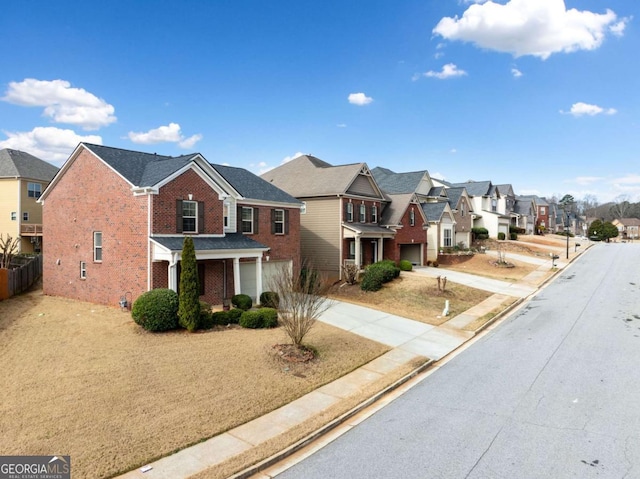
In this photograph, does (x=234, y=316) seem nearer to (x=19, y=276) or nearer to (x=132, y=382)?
(x=132, y=382)

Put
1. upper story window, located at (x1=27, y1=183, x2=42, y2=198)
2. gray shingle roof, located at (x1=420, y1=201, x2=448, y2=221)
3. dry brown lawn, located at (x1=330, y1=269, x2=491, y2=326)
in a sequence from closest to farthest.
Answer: dry brown lawn, located at (x1=330, y1=269, x2=491, y2=326) < upper story window, located at (x1=27, y1=183, x2=42, y2=198) < gray shingle roof, located at (x1=420, y1=201, x2=448, y2=221)

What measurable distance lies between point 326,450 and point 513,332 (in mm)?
11555

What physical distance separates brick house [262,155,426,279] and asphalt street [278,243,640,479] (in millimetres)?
15003

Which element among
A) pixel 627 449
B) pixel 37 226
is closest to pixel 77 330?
pixel 627 449

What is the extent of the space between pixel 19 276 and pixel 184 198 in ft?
38.7

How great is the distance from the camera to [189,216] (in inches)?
755

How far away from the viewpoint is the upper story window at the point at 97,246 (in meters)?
19.6

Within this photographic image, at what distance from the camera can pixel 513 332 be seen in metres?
16.4

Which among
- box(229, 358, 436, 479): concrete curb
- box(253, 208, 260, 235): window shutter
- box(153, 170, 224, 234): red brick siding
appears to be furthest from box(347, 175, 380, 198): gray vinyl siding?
box(229, 358, 436, 479): concrete curb

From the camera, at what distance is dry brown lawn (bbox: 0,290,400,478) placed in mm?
7516

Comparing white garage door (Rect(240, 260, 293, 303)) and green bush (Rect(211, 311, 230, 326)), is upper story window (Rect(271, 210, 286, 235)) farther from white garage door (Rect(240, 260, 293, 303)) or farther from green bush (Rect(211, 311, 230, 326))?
green bush (Rect(211, 311, 230, 326))

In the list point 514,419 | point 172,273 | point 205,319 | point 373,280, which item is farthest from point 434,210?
point 514,419

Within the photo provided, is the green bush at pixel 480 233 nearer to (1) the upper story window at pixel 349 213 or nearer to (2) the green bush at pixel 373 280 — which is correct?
(1) the upper story window at pixel 349 213

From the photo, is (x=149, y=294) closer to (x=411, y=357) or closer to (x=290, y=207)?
(x=411, y=357)
